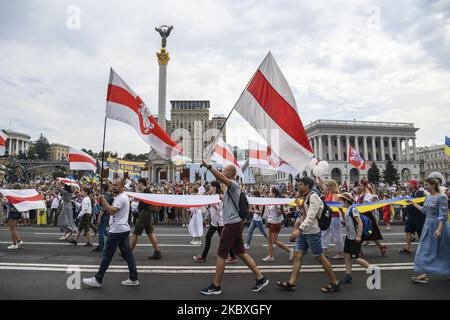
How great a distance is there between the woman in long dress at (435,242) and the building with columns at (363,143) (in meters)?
85.3

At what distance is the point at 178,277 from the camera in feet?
18.9

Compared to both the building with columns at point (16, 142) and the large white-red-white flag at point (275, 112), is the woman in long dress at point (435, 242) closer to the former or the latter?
the large white-red-white flag at point (275, 112)

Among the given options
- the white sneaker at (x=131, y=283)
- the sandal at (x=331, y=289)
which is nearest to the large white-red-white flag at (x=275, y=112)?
the sandal at (x=331, y=289)

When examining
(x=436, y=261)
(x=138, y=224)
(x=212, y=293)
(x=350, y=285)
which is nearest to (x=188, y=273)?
A: (x=212, y=293)

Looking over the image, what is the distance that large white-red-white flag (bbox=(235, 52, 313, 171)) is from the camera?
6.94 meters

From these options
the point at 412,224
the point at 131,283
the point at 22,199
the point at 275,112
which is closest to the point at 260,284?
the point at 131,283

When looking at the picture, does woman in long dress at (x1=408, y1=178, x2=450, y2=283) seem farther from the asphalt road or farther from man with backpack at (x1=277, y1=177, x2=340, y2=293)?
man with backpack at (x1=277, y1=177, x2=340, y2=293)

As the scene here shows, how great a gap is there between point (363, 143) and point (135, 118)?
95.3m

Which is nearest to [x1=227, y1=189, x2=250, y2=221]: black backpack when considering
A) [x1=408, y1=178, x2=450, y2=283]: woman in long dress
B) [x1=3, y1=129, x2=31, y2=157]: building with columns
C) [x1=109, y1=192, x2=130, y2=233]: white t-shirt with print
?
[x1=109, y1=192, x2=130, y2=233]: white t-shirt with print

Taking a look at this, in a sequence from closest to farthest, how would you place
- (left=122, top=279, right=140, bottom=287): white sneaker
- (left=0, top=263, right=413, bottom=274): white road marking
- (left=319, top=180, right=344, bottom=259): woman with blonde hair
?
(left=122, top=279, right=140, bottom=287): white sneaker, (left=0, top=263, right=413, bottom=274): white road marking, (left=319, top=180, right=344, bottom=259): woman with blonde hair

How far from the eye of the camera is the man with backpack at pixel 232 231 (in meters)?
4.76

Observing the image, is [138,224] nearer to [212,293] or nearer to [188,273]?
[188,273]

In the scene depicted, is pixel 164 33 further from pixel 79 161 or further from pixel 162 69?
pixel 79 161

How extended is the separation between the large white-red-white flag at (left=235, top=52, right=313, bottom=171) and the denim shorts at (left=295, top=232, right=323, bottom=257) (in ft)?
6.98
